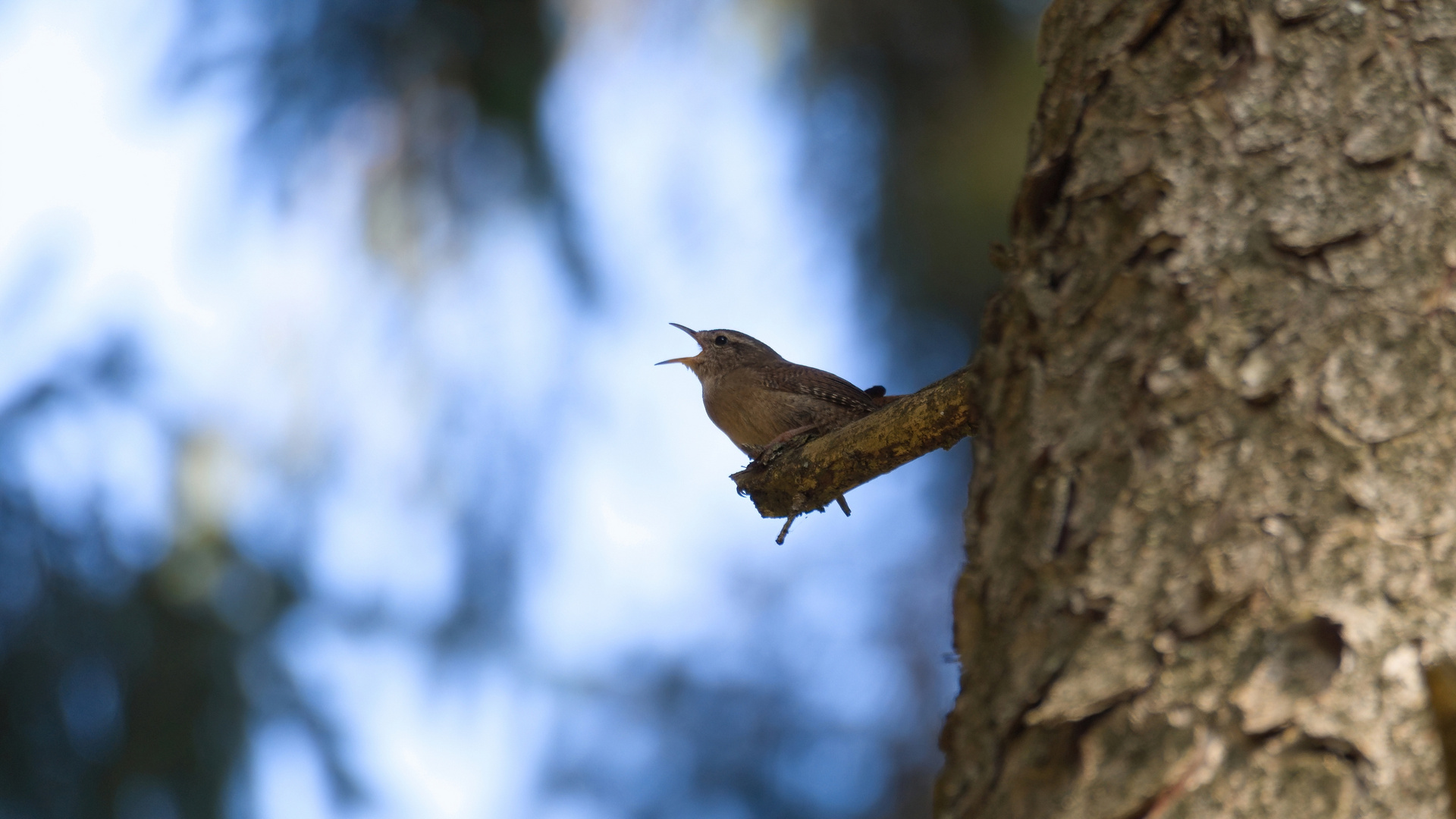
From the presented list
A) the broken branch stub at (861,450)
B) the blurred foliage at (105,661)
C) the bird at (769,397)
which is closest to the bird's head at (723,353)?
the bird at (769,397)

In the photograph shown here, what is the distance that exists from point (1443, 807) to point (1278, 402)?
1.39 ft

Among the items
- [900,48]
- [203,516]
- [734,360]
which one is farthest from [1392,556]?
[900,48]

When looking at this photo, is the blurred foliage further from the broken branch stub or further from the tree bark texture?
the tree bark texture

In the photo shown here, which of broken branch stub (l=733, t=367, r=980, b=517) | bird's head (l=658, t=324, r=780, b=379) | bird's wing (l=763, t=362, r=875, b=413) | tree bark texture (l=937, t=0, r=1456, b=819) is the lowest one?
tree bark texture (l=937, t=0, r=1456, b=819)

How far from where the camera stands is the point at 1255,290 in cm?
130

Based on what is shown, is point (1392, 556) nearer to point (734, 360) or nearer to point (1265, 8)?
point (1265, 8)

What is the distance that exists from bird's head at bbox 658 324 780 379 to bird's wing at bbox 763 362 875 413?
39cm

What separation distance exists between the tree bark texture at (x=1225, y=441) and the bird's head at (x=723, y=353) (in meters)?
3.73

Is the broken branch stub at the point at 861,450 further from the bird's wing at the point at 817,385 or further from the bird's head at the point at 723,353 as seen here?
the bird's head at the point at 723,353

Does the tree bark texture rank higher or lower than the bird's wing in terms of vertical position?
lower

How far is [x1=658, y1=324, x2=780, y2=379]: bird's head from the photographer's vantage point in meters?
5.25

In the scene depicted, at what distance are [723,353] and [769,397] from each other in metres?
0.73

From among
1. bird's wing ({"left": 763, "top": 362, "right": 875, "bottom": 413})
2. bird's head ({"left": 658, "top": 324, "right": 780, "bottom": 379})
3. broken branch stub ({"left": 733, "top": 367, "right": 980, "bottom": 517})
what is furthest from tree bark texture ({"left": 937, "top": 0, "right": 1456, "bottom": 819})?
bird's head ({"left": 658, "top": 324, "right": 780, "bottom": 379})

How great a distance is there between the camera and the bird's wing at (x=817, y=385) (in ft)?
14.6
